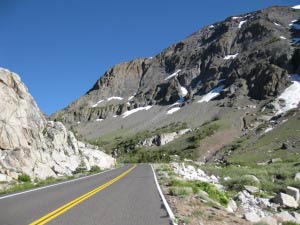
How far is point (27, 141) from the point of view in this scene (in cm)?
3206

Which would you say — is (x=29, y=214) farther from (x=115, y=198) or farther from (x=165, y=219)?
(x=115, y=198)

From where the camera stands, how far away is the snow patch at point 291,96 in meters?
129

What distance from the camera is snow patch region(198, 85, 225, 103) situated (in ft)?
602

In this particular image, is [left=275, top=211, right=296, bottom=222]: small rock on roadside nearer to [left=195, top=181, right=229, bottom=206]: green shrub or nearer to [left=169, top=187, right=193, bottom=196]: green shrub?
[left=195, top=181, right=229, bottom=206]: green shrub

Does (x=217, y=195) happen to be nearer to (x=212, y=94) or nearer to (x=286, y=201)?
(x=286, y=201)

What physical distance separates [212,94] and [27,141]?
529ft

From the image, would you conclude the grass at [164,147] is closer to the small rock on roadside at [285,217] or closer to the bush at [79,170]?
the bush at [79,170]

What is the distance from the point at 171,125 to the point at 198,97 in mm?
29233

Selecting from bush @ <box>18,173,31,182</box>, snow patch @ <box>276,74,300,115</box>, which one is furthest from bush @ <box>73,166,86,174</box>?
snow patch @ <box>276,74,300,115</box>

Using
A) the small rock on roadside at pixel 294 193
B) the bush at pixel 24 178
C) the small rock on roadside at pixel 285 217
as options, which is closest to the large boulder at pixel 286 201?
the small rock on roadside at pixel 294 193

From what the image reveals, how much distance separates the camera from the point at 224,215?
1205cm

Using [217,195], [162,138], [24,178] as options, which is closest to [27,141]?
[24,178]

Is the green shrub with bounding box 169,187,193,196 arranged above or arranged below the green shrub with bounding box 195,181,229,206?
above

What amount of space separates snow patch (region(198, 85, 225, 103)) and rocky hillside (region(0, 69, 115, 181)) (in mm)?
145030
